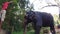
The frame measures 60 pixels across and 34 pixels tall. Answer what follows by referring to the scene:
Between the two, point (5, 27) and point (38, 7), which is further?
point (38, 7)

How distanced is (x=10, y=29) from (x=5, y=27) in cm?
6

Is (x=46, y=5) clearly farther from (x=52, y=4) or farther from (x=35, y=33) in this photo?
(x=35, y=33)

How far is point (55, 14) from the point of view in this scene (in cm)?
252

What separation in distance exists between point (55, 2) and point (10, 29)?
0.68m

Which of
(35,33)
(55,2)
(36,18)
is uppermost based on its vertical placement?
(55,2)

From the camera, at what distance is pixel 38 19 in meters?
2.22

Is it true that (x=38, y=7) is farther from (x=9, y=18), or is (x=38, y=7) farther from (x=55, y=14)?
(x=9, y=18)

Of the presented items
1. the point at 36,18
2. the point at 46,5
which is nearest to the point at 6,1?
the point at 36,18

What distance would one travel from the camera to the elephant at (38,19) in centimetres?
220

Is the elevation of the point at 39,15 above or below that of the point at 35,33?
above

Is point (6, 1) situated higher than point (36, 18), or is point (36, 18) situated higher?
point (6, 1)

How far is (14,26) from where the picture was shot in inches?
90.4

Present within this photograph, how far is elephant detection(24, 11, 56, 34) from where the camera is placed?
220 cm

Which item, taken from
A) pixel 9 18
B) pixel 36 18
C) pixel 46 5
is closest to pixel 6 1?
pixel 9 18
